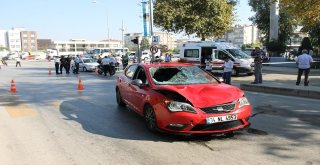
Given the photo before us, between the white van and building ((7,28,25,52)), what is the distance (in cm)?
17290

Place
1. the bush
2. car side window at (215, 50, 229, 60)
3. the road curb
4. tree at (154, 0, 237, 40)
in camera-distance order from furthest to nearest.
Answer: the bush < tree at (154, 0, 237, 40) < car side window at (215, 50, 229, 60) < the road curb

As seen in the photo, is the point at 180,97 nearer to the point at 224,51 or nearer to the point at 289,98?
the point at 289,98

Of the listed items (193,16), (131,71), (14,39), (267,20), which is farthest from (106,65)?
(14,39)

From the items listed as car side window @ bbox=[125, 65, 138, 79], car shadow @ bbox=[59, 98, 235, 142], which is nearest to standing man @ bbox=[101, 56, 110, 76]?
car shadow @ bbox=[59, 98, 235, 142]

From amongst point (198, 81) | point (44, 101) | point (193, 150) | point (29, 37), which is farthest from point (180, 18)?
point (29, 37)

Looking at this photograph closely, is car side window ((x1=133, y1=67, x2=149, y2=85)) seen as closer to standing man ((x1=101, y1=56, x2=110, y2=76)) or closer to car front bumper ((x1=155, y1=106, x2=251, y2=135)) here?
car front bumper ((x1=155, y1=106, x2=251, y2=135))

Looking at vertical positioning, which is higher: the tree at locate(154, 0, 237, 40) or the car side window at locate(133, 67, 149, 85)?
the tree at locate(154, 0, 237, 40)

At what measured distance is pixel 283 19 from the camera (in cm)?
5206

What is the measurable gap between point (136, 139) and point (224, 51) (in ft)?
53.0

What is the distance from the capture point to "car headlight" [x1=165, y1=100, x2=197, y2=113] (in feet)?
19.7

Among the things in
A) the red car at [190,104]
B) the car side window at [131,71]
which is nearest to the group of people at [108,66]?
the car side window at [131,71]

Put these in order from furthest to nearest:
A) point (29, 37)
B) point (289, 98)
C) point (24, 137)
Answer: point (29, 37)
point (289, 98)
point (24, 137)

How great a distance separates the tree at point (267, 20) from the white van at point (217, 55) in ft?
95.8

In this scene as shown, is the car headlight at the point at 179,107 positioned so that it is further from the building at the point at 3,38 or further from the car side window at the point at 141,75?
the building at the point at 3,38
